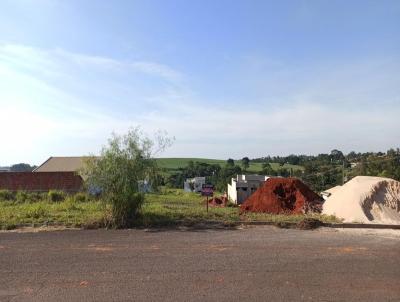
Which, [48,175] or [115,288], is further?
[48,175]

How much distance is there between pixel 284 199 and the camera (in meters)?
25.5

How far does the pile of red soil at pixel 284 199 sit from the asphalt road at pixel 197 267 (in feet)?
28.8

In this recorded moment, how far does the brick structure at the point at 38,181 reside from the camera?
46.8 metres

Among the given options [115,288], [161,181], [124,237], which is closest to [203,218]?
[161,181]

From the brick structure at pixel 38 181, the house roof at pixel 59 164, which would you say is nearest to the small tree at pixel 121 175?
the brick structure at pixel 38 181

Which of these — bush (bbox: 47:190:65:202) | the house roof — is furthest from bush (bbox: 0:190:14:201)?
the house roof

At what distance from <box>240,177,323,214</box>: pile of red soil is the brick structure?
1003 inches

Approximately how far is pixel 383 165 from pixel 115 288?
4510cm

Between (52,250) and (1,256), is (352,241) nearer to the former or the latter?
(52,250)

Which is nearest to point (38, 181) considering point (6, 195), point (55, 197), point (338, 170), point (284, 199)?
point (6, 195)

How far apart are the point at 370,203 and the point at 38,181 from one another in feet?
119

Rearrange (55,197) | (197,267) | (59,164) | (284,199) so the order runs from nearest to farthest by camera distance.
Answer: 1. (197,267)
2. (284,199)
3. (55,197)
4. (59,164)

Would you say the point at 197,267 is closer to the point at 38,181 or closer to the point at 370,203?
the point at 370,203

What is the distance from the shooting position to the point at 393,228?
1720cm
